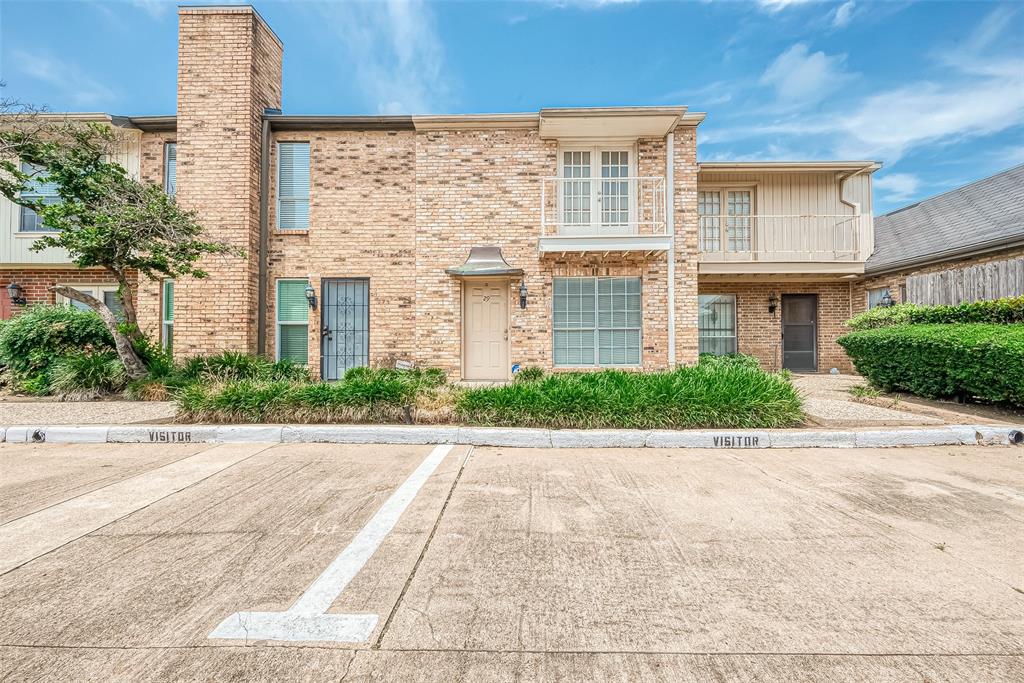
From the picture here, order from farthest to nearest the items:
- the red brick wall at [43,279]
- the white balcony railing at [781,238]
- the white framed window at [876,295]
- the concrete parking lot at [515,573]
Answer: the white balcony railing at [781,238] → the white framed window at [876,295] → the red brick wall at [43,279] → the concrete parking lot at [515,573]

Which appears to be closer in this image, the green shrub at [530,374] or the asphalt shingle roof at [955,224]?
the green shrub at [530,374]

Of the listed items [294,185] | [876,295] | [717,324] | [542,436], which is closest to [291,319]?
[294,185]

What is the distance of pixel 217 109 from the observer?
33.0ft

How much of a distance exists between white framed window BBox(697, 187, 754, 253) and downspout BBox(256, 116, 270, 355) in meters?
11.1

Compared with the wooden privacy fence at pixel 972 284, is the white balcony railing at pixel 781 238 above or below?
above

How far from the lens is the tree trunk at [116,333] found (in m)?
8.30

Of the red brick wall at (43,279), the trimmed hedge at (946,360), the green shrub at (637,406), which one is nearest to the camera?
the green shrub at (637,406)

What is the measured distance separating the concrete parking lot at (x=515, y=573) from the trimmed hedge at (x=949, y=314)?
17.1 feet

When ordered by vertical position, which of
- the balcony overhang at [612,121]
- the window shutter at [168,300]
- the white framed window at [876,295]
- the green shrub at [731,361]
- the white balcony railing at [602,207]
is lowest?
the green shrub at [731,361]

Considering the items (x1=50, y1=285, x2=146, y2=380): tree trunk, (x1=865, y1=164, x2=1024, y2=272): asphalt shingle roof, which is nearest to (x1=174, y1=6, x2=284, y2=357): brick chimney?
(x1=50, y1=285, x2=146, y2=380): tree trunk

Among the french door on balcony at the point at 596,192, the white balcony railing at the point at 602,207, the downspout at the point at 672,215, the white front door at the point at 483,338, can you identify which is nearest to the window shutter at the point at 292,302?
the white front door at the point at 483,338

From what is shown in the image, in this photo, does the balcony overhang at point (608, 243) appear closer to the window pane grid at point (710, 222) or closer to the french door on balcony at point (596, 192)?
the french door on balcony at point (596, 192)

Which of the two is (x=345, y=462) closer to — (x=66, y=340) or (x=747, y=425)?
(x=747, y=425)

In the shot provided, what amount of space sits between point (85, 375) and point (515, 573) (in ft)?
30.8
